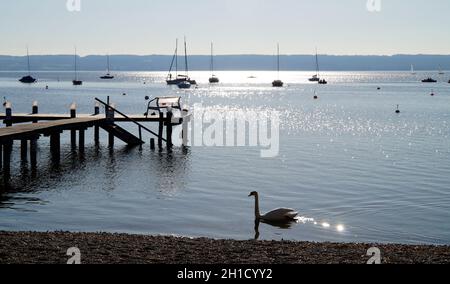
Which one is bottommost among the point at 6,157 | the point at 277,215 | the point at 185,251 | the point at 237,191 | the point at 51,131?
the point at 237,191

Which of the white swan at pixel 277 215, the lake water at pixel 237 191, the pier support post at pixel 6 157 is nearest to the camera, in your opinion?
the lake water at pixel 237 191

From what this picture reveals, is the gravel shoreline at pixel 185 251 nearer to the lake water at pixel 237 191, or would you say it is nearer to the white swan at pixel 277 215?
the lake water at pixel 237 191

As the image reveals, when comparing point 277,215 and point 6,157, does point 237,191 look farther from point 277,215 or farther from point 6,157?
point 6,157

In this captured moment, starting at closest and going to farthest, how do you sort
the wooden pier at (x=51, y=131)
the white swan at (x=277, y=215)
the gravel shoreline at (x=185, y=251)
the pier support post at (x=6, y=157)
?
the gravel shoreline at (x=185, y=251) < the white swan at (x=277, y=215) < the pier support post at (x=6, y=157) < the wooden pier at (x=51, y=131)

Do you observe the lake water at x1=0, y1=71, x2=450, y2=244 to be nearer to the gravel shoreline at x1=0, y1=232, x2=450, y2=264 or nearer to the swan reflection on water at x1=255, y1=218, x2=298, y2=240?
the swan reflection on water at x1=255, y1=218, x2=298, y2=240

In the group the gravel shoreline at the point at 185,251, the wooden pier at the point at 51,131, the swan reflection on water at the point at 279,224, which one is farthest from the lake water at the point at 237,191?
the gravel shoreline at the point at 185,251

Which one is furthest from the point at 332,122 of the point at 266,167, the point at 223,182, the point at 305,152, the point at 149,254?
the point at 149,254

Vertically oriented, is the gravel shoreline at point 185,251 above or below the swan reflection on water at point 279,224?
above

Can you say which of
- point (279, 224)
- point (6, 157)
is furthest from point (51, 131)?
point (279, 224)

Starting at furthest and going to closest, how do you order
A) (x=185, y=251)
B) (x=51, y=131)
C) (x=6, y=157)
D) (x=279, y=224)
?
(x=51, y=131)
(x=6, y=157)
(x=279, y=224)
(x=185, y=251)

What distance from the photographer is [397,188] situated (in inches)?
1212

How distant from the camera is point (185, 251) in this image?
15.7m

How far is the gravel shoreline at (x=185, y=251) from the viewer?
14.7 meters

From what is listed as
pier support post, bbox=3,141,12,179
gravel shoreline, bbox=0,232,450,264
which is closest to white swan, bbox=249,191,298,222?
gravel shoreline, bbox=0,232,450,264
